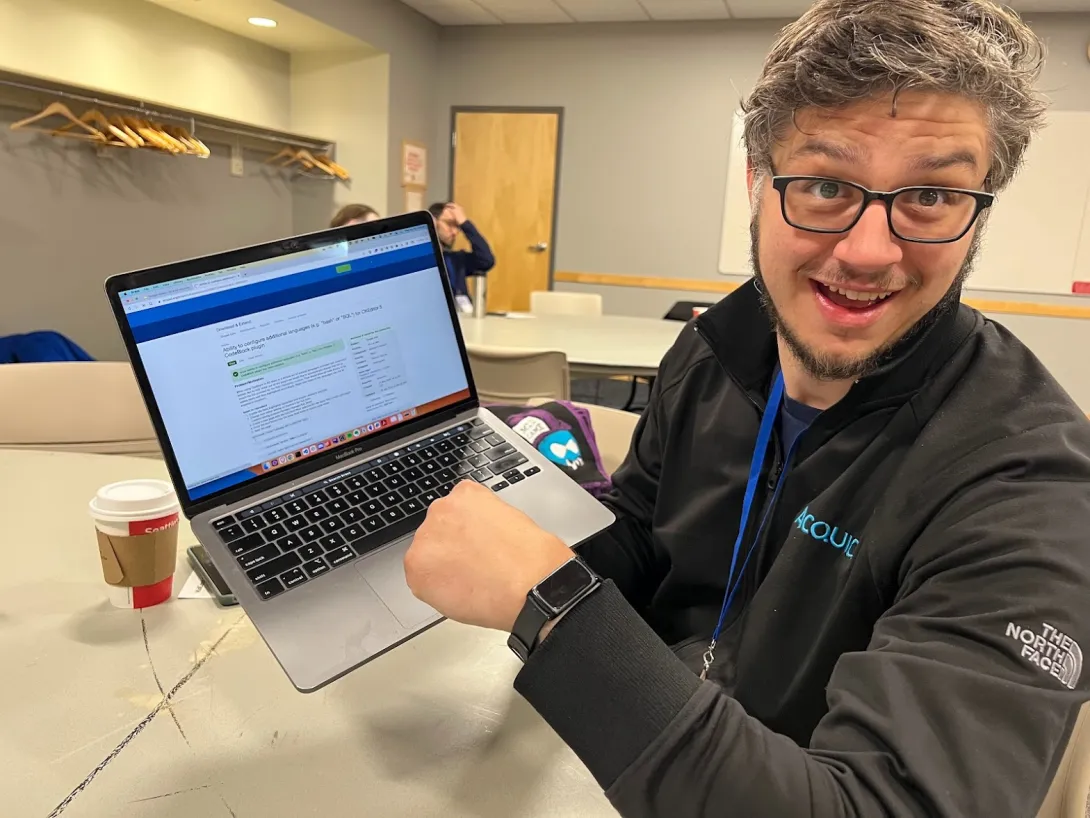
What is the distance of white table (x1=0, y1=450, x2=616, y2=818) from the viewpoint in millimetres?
626

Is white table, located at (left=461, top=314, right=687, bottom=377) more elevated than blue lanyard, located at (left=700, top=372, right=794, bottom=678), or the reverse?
blue lanyard, located at (left=700, top=372, right=794, bottom=678)

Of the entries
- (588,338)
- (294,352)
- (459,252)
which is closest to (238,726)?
A: (294,352)

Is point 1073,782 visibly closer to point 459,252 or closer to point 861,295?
point 861,295

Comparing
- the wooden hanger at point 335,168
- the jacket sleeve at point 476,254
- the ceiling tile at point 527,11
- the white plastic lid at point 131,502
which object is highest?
the ceiling tile at point 527,11

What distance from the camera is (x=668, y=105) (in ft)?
18.4

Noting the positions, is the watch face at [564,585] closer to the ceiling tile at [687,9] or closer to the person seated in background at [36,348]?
the person seated in background at [36,348]

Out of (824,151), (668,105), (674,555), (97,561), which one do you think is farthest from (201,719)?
(668,105)

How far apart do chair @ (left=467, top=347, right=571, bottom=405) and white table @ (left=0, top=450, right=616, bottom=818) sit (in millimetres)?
1538

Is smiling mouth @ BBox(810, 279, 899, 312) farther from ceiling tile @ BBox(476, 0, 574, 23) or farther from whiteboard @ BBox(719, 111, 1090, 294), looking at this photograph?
ceiling tile @ BBox(476, 0, 574, 23)

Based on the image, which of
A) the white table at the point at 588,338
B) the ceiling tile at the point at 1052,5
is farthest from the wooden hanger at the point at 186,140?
the ceiling tile at the point at 1052,5

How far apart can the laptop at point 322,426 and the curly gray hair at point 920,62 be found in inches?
18.7

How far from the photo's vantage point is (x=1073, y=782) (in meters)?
0.64

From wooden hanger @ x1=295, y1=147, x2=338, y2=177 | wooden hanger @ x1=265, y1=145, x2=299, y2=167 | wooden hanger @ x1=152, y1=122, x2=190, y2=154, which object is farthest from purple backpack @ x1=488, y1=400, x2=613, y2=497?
wooden hanger @ x1=265, y1=145, x2=299, y2=167

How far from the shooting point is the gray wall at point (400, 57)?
486 centimetres
